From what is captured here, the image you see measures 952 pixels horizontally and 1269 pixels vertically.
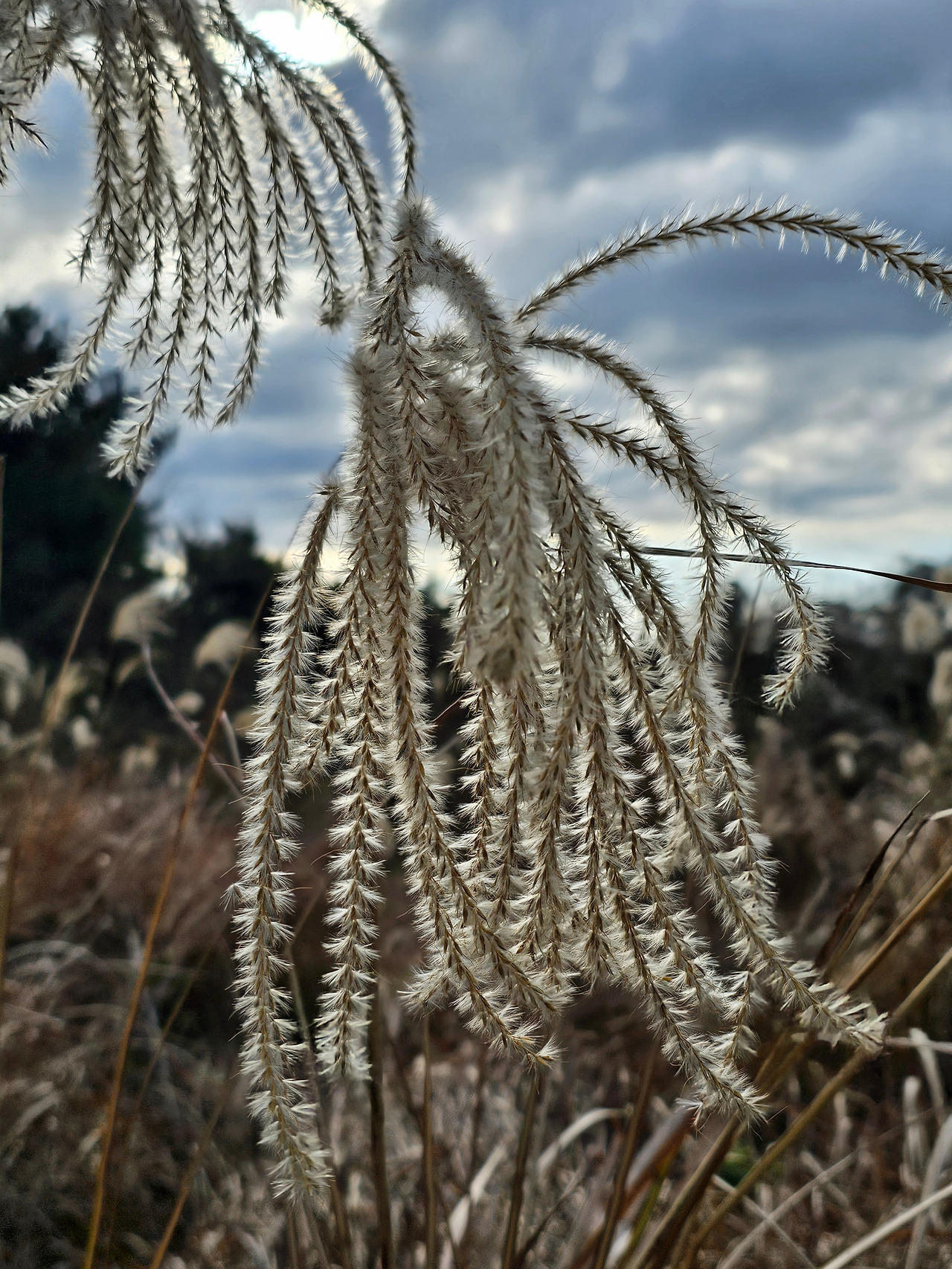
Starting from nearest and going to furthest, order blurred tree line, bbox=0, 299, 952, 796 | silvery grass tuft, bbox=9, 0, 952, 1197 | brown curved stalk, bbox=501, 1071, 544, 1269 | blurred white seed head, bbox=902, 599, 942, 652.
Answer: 1. silvery grass tuft, bbox=9, 0, 952, 1197
2. brown curved stalk, bbox=501, 1071, 544, 1269
3. blurred white seed head, bbox=902, 599, 942, 652
4. blurred tree line, bbox=0, 299, 952, 796

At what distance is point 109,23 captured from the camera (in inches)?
35.3

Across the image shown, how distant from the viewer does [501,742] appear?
59 cm

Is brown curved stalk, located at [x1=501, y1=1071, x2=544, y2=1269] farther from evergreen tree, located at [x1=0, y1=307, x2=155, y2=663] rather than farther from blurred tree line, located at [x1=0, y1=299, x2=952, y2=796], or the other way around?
Result: evergreen tree, located at [x1=0, y1=307, x2=155, y2=663]

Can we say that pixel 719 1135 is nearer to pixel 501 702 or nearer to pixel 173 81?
pixel 501 702

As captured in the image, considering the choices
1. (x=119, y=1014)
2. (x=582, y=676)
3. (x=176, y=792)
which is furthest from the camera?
(x=176, y=792)

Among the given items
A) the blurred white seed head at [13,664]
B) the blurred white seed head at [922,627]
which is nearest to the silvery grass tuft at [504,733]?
the blurred white seed head at [13,664]

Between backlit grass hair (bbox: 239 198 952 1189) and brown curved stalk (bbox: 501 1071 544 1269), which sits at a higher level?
backlit grass hair (bbox: 239 198 952 1189)

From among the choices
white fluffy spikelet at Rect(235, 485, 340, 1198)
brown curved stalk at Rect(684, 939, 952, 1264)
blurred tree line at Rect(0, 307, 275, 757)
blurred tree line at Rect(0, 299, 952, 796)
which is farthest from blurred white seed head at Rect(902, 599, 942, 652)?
blurred tree line at Rect(0, 307, 275, 757)

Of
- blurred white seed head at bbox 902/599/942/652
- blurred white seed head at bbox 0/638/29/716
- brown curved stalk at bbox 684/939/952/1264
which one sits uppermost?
blurred white seed head at bbox 902/599/942/652

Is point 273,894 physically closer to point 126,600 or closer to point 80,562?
point 126,600

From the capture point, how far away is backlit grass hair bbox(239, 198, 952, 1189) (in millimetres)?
550

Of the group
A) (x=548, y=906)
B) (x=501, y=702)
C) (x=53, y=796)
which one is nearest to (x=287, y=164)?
(x=501, y=702)

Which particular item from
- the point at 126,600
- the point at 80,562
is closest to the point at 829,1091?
the point at 126,600

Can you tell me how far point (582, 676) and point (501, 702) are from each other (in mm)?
83
